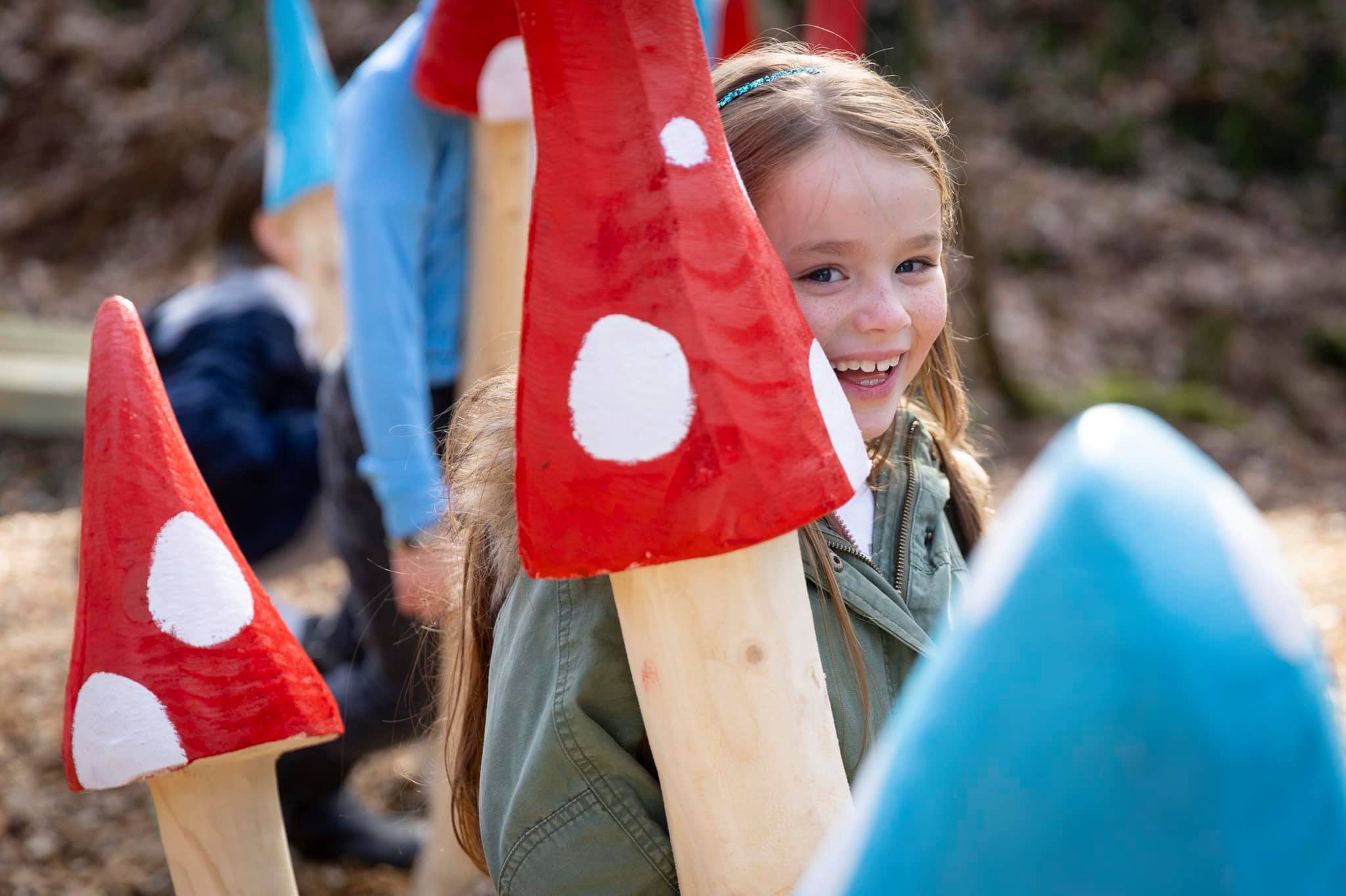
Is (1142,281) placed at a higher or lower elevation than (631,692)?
lower

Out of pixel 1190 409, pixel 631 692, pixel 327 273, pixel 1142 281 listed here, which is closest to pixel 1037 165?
pixel 1142 281

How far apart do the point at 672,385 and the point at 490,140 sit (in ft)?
4.80

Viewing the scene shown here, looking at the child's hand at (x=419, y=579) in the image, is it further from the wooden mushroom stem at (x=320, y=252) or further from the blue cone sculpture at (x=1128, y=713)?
the blue cone sculpture at (x=1128, y=713)

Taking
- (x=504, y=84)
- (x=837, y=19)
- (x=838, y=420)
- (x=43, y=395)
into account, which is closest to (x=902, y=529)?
(x=838, y=420)

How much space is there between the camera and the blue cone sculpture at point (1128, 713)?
728 millimetres

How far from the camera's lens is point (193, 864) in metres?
1.32

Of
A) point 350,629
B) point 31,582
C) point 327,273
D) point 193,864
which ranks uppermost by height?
point 193,864

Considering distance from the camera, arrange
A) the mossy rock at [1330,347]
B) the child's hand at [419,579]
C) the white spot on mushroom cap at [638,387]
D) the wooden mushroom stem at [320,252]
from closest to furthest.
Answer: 1. the white spot on mushroom cap at [638,387]
2. the child's hand at [419,579]
3. the wooden mushroom stem at [320,252]
4. the mossy rock at [1330,347]

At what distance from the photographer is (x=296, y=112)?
3.17 meters

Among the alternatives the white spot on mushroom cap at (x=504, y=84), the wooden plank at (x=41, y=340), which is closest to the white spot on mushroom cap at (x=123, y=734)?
the white spot on mushroom cap at (x=504, y=84)

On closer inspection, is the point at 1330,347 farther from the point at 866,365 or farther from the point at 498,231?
the point at 866,365

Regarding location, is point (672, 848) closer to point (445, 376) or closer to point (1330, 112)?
point (445, 376)

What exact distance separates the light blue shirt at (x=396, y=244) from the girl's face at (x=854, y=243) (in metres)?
1.06

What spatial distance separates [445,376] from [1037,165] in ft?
23.7
